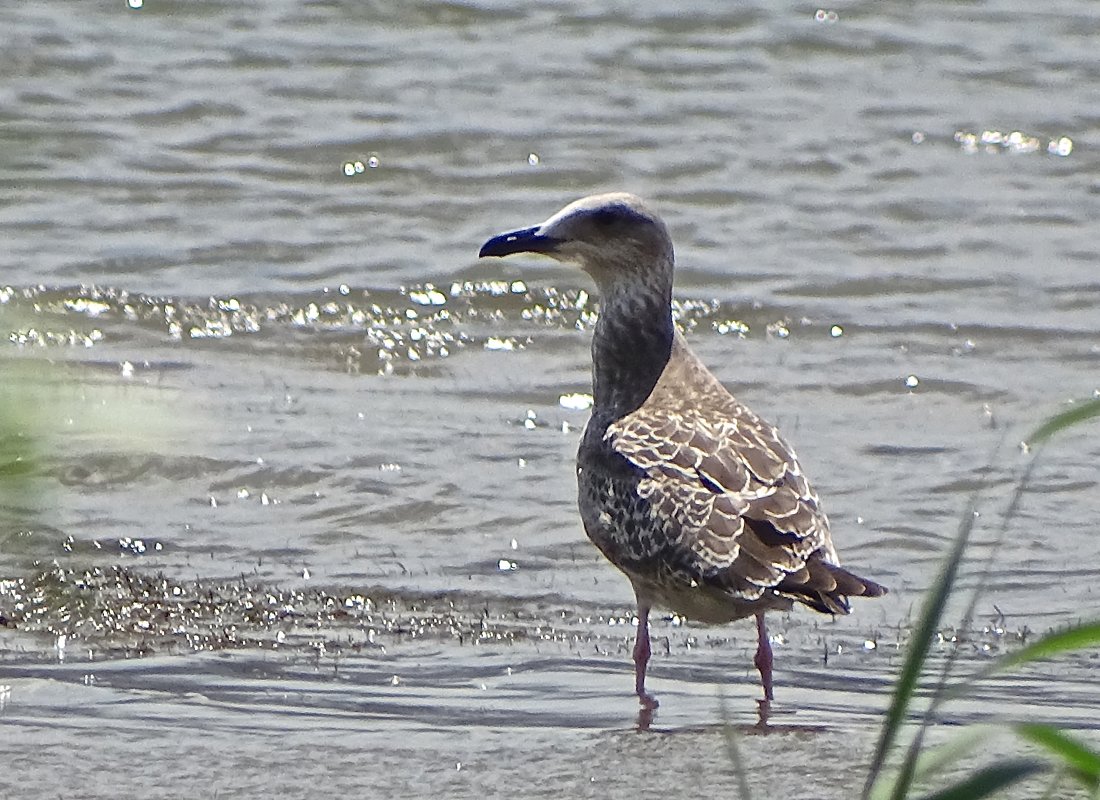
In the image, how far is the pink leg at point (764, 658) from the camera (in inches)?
212

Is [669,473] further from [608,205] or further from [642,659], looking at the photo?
[608,205]

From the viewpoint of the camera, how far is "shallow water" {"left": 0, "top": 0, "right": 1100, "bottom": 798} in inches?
189

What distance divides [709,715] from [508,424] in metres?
3.13

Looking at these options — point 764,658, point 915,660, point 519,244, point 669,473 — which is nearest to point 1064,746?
point 915,660

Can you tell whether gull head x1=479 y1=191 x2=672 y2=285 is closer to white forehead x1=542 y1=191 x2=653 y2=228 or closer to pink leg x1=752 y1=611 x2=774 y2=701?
white forehead x1=542 y1=191 x2=653 y2=228

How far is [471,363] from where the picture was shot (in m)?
9.11

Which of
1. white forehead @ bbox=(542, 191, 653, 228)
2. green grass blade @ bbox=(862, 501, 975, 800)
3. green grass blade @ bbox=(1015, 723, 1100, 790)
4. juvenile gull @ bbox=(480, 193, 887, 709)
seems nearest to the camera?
green grass blade @ bbox=(1015, 723, 1100, 790)

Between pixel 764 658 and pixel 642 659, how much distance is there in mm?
324

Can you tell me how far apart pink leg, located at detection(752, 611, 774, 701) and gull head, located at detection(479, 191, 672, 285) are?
4.85 ft

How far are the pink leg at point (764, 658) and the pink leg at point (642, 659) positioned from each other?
30cm

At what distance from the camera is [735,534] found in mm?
5328

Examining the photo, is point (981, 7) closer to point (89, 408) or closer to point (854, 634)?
point (854, 634)

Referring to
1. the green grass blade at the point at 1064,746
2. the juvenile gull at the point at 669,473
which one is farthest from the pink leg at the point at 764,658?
the green grass blade at the point at 1064,746

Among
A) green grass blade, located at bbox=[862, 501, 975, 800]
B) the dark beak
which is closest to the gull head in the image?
the dark beak
